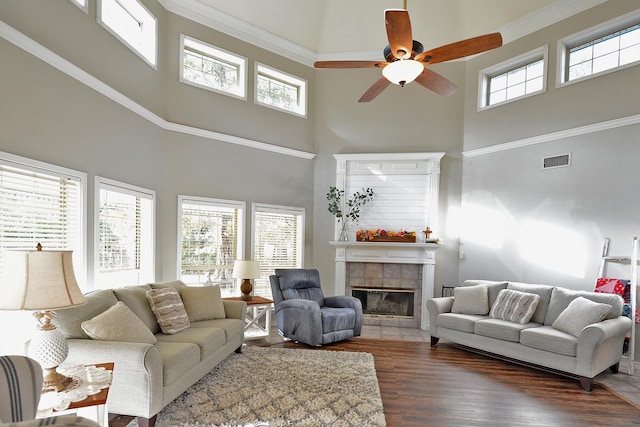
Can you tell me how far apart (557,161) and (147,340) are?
17.4ft

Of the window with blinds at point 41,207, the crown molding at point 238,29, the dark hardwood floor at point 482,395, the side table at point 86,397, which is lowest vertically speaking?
the dark hardwood floor at point 482,395

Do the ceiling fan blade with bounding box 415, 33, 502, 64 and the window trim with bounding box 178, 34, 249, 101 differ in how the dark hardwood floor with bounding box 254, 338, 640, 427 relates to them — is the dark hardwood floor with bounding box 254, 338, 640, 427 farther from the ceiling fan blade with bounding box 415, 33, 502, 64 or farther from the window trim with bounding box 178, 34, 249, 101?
the window trim with bounding box 178, 34, 249, 101

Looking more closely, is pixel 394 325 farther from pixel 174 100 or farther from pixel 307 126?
pixel 174 100

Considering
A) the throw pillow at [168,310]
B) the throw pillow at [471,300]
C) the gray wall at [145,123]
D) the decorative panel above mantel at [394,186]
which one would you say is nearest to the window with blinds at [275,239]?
the gray wall at [145,123]

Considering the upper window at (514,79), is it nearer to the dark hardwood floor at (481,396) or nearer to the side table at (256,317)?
the dark hardwood floor at (481,396)

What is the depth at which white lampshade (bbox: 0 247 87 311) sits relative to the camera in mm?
2088

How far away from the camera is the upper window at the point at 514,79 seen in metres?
5.49

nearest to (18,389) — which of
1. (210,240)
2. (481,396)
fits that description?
(481,396)

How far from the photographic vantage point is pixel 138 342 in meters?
2.97

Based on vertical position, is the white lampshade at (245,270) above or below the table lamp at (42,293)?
below

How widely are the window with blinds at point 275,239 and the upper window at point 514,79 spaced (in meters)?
3.57

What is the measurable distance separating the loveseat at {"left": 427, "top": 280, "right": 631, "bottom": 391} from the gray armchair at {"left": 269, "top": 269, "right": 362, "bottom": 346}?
1.15m

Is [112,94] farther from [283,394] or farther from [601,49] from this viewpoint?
[601,49]

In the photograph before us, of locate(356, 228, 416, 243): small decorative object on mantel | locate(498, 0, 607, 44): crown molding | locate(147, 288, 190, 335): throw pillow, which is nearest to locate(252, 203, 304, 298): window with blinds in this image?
locate(356, 228, 416, 243): small decorative object on mantel
